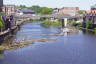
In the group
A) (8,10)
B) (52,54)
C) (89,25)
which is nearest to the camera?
(52,54)

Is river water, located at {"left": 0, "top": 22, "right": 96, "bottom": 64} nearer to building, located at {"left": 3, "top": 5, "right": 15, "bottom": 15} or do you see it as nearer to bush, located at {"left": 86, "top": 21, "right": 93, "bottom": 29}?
bush, located at {"left": 86, "top": 21, "right": 93, "bottom": 29}

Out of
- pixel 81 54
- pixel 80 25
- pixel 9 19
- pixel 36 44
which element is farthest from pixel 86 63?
pixel 80 25

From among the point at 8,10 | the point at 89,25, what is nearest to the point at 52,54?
the point at 89,25

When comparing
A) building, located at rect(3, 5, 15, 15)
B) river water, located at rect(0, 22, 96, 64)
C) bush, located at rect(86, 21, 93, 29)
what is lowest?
river water, located at rect(0, 22, 96, 64)

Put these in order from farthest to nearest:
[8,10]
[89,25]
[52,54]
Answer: [8,10] → [89,25] → [52,54]

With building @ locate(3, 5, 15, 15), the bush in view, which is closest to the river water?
the bush

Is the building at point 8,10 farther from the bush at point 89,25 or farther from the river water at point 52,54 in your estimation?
the river water at point 52,54

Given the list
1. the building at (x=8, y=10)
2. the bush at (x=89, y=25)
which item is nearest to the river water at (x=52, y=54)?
the bush at (x=89, y=25)

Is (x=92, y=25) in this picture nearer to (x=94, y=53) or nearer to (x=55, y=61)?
(x=94, y=53)

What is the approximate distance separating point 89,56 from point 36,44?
29.5 ft

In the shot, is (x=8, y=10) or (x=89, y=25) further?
(x=8, y=10)

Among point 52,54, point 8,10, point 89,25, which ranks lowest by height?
point 52,54

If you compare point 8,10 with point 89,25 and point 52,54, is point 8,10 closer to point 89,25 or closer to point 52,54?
point 89,25

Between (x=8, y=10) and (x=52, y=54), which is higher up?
(x=8, y=10)
